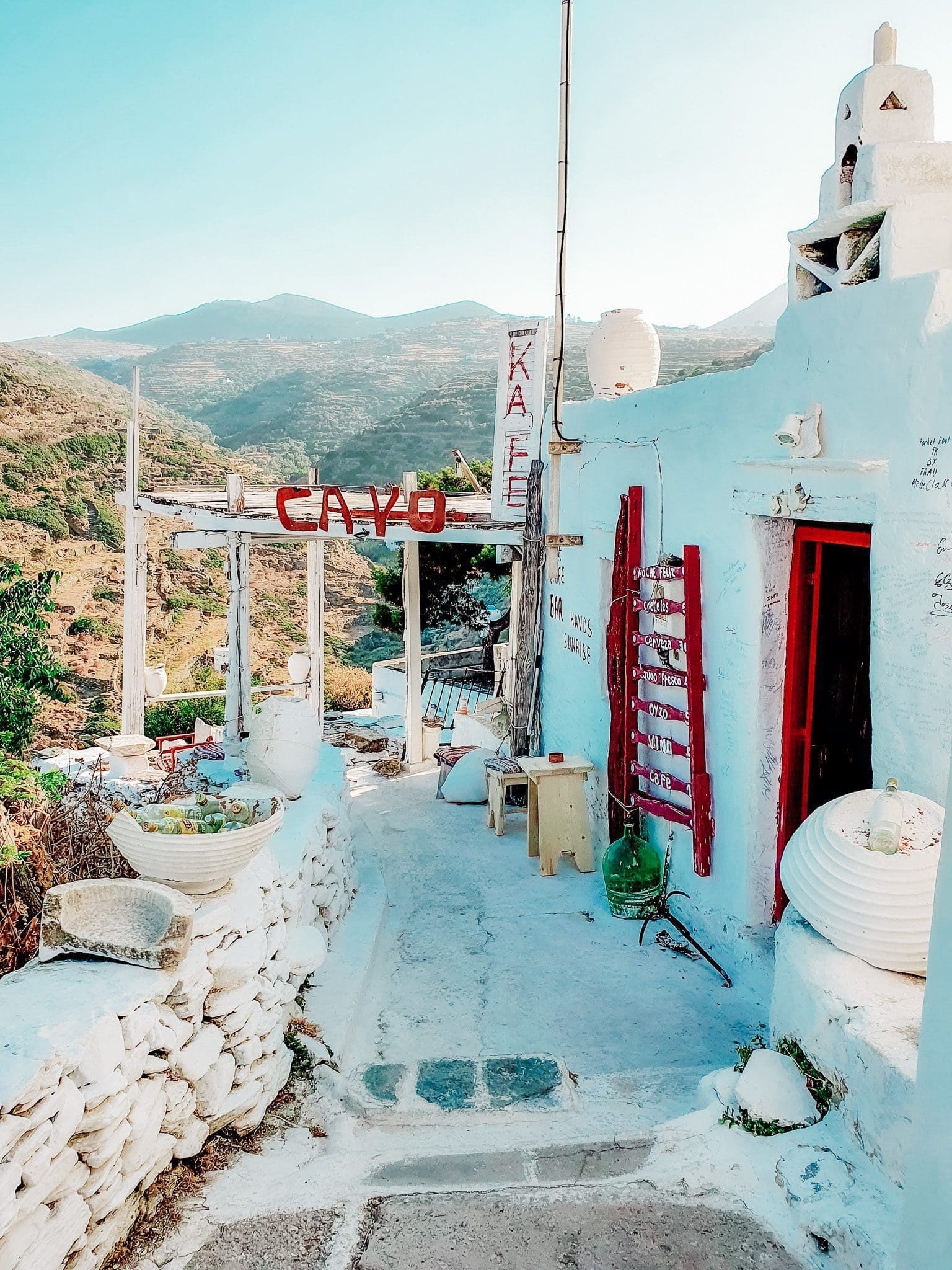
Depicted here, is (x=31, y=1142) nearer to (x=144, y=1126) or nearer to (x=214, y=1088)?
(x=144, y=1126)

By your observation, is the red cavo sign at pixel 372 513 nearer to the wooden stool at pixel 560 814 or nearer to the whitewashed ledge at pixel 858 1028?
the wooden stool at pixel 560 814

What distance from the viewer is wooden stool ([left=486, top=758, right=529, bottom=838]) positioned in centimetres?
841

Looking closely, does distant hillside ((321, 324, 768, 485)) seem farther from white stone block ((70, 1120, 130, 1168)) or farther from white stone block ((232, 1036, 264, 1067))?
white stone block ((70, 1120, 130, 1168))

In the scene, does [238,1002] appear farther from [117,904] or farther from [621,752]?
[621,752]

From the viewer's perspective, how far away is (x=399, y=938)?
6.41 meters

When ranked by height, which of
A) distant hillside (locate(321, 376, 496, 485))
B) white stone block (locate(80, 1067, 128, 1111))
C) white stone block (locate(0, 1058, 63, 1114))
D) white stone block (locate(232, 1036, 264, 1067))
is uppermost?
distant hillside (locate(321, 376, 496, 485))

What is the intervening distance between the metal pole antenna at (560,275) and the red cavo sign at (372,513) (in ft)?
4.19

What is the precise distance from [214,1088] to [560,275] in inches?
245

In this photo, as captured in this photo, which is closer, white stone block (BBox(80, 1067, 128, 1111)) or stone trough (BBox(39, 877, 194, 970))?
white stone block (BBox(80, 1067, 128, 1111))

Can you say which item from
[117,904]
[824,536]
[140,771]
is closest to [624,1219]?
[117,904]

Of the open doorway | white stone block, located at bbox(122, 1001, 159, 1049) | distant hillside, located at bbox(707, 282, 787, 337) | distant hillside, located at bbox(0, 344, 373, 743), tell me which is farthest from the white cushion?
distant hillside, located at bbox(707, 282, 787, 337)

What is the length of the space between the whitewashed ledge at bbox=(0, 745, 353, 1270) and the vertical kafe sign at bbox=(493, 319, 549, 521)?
5.37 m

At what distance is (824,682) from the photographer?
17.8 ft

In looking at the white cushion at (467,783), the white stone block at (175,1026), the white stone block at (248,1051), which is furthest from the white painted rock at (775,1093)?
the white cushion at (467,783)
